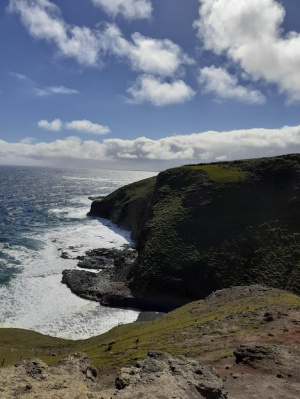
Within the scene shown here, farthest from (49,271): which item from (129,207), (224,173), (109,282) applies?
(224,173)

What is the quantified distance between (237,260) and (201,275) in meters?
8.74

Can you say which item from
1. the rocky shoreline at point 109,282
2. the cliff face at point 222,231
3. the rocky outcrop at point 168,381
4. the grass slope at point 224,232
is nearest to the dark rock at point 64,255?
the rocky shoreline at point 109,282

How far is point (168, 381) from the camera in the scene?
10.4 meters

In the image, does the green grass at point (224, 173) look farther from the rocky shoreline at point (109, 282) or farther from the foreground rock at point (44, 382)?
the foreground rock at point (44, 382)

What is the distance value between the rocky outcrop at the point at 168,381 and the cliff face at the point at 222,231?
4154 cm

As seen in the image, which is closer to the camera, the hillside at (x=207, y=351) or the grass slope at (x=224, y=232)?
the hillside at (x=207, y=351)

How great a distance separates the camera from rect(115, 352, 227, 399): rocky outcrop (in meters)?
9.70

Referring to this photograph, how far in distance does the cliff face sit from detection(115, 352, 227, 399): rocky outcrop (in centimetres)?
4154

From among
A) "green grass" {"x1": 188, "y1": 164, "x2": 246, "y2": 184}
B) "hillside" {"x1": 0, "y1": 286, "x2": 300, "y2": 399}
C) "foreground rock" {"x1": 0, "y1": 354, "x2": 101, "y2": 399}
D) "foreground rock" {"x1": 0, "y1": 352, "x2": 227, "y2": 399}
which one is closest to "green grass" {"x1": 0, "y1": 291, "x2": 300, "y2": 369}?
"hillside" {"x1": 0, "y1": 286, "x2": 300, "y2": 399}

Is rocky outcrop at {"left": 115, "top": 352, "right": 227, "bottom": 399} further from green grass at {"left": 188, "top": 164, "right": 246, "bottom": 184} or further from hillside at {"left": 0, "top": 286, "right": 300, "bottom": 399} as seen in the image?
green grass at {"left": 188, "top": 164, "right": 246, "bottom": 184}

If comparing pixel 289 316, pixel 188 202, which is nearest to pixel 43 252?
pixel 188 202

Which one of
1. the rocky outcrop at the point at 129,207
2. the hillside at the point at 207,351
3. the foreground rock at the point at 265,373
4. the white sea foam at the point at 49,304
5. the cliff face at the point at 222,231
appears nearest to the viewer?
the hillside at the point at 207,351

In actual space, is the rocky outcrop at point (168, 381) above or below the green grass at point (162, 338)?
above

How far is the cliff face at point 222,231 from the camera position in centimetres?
5281
